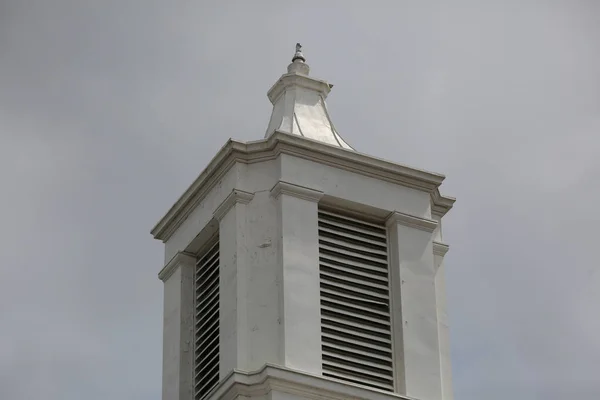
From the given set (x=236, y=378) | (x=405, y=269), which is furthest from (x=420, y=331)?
(x=236, y=378)

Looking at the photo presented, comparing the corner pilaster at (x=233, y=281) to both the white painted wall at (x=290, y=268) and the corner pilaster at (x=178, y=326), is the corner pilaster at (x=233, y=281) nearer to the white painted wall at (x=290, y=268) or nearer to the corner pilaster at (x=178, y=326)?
the white painted wall at (x=290, y=268)

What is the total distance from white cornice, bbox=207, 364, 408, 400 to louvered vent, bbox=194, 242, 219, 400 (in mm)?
1164

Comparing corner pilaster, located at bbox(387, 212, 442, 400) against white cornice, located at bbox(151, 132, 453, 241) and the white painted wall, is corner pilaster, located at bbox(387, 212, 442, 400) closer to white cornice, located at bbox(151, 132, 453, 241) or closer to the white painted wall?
the white painted wall

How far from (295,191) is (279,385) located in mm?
4323

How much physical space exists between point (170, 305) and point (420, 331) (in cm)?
517

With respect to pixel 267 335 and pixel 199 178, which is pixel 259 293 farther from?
pixel 199 178

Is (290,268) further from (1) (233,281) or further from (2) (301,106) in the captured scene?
(2) (301,106)

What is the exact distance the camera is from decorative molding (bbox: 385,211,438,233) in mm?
41219

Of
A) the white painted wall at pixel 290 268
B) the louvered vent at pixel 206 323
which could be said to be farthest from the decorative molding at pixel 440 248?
the louvered vent at pixel 206 323

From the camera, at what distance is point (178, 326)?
1628 inches

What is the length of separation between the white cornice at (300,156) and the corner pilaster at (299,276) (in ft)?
2.82

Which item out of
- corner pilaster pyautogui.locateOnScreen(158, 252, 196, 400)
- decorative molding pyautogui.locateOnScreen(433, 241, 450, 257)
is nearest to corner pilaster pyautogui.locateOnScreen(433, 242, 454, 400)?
decorative molding pyautogui.locateOnScreen(433, 241, 450, 257)

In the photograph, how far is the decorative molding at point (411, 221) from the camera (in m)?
41.2

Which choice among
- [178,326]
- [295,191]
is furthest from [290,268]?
[178,326]
